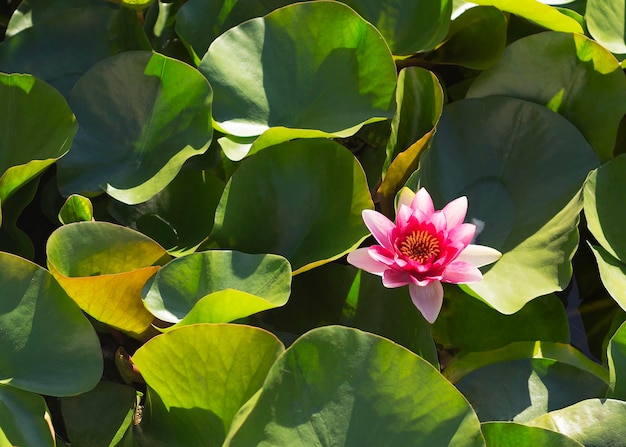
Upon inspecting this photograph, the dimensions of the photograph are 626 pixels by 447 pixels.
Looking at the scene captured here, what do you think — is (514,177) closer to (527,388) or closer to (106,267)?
(527,388)

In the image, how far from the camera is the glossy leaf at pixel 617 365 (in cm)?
90

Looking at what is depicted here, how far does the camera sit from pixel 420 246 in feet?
3.10

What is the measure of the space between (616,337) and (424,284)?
0.25m

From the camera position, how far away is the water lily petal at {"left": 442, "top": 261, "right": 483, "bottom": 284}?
917 millimetres

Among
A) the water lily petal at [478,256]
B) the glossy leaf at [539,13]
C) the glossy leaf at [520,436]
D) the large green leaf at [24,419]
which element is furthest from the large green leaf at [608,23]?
the large green leaf at [24,419]

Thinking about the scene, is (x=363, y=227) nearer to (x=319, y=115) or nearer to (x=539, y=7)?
(x=319, y=115)

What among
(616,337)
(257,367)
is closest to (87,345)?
(257,367)

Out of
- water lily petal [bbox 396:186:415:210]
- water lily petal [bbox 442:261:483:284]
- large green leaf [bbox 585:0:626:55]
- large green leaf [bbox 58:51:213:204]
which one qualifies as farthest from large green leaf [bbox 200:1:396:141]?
large green leaf [bbox 585:0:626:55]

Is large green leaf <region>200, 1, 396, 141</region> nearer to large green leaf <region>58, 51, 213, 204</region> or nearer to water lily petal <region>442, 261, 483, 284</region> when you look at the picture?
large green leaf <region>58, 51, 213, 204</region>

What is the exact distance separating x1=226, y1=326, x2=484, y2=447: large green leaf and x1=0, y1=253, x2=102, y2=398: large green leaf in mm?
250

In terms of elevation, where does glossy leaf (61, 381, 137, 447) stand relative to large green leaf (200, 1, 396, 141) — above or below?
below

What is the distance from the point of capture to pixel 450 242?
36.8 inches

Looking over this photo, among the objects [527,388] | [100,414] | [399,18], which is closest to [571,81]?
[399,18]

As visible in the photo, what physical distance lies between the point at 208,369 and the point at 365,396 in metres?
0.18
